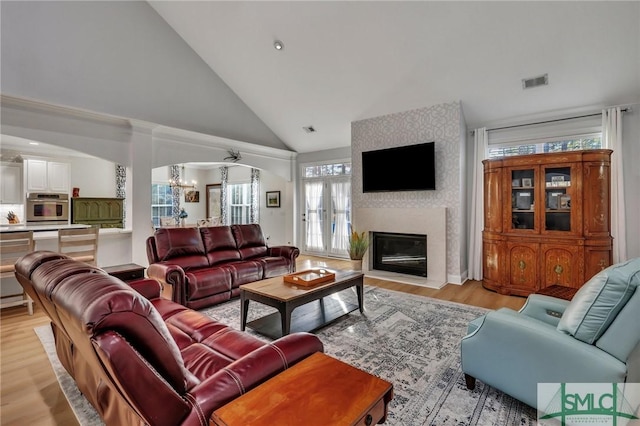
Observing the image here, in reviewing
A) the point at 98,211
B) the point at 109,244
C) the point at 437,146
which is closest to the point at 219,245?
the point at 109,244

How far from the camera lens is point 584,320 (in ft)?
5.12

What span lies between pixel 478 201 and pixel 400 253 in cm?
158

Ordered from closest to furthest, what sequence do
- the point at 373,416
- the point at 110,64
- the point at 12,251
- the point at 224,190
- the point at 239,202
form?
the point at 373,416, the point at 12,251, the point at 110,64, the point at 239,202, the point at 224,190

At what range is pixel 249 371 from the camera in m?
1.22

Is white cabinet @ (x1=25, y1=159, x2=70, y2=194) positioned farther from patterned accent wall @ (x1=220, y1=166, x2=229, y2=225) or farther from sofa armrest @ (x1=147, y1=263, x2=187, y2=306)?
sofa armrest @ (x1=147, y1=263, x2=187, y2=306)

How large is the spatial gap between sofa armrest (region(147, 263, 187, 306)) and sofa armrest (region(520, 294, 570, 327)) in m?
3.36

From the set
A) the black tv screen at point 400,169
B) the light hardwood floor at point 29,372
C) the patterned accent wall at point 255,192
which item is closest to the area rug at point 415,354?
the light hardwood floor at point 29,372

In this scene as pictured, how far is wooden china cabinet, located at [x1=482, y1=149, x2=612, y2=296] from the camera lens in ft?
12.3

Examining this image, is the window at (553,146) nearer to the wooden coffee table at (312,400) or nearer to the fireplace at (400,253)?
the fireplace at (400,253)

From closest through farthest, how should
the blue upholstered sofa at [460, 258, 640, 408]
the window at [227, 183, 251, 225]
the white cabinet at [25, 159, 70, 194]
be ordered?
the blue upholstered sofa at [460, 258, 640, 408] < the white cabinet at [25, 159, 70, 194] < the window at [227, 183, 251, 225]

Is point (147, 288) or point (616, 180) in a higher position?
point (616, 180)

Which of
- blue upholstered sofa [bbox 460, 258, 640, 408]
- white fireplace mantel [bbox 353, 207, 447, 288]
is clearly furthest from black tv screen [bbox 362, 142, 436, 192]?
blue upholstered sofa [bbox 460, 258, 640, 408]

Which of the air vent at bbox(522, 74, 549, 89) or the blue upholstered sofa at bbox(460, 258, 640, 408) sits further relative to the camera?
the air vent at bbox(522, 74, 549, 89)

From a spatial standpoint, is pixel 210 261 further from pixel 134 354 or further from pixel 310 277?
pixel 134 354
